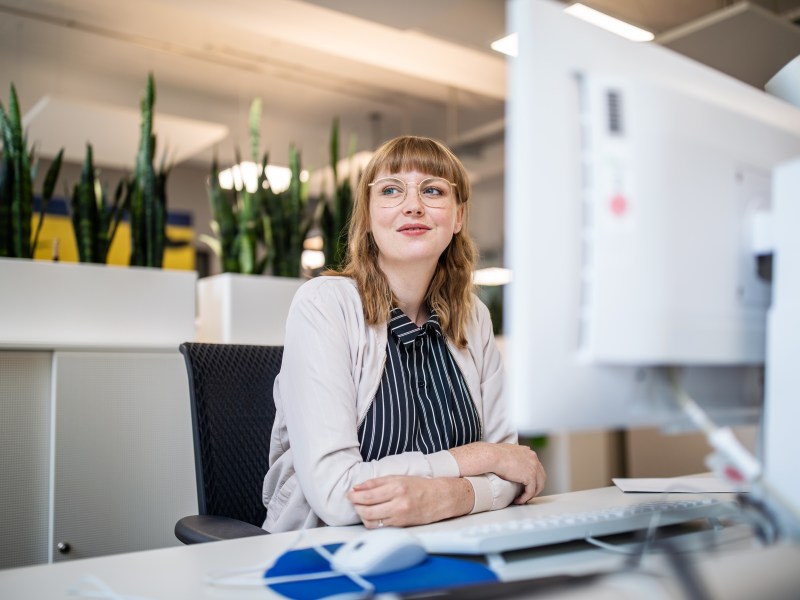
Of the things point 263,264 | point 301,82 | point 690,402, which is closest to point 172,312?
point 263,264

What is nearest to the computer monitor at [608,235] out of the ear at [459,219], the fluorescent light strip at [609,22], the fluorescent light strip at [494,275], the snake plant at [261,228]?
the ear at [459,219]

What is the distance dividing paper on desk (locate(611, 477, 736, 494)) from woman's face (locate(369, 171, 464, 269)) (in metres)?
0.58

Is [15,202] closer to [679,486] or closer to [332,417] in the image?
[332,417]

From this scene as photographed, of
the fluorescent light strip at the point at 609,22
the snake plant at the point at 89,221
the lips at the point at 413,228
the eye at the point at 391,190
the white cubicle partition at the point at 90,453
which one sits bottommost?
the white cubicle partition at the point at 90,453

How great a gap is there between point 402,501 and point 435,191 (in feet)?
2.25

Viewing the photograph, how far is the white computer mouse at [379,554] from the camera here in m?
0.77

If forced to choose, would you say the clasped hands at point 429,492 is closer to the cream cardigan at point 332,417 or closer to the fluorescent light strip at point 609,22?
the cream cardigan at point 332,417

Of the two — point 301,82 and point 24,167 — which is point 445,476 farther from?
point 301,82

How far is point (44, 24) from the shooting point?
480 centimetres

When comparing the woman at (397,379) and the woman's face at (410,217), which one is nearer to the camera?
the woman at (397,379)

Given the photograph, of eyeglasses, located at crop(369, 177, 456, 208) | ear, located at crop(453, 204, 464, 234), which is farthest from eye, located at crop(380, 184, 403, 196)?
ear, located at crop(453, 204, 464, 234)

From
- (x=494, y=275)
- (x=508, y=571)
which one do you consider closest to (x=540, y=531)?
(x=508, y=571)

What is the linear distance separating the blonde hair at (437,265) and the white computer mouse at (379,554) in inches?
23.6

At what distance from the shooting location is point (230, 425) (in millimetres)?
1368
